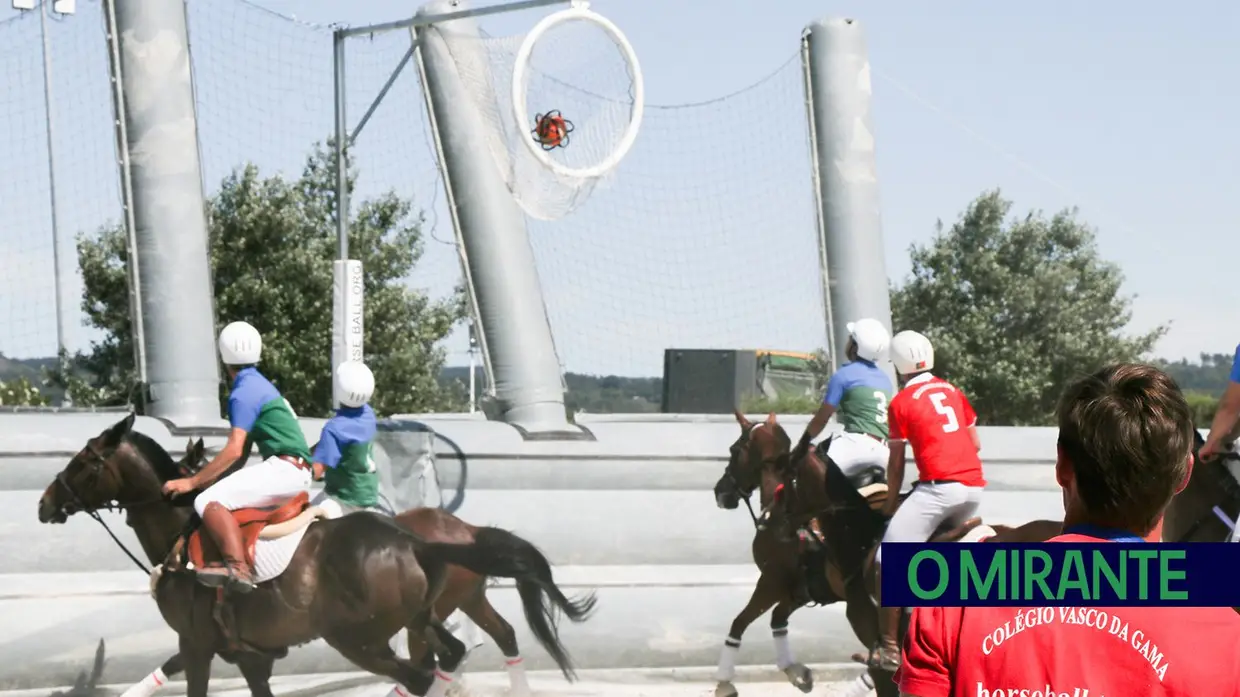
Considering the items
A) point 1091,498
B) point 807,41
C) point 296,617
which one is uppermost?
point 807,41

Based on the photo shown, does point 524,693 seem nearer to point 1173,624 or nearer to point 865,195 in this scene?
point 865,195

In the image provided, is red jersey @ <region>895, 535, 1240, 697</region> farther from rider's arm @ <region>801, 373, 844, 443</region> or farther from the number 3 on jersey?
rider's arm @ <region>801, 373, 844, 443</region>

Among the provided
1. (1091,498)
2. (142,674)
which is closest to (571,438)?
(142,674)

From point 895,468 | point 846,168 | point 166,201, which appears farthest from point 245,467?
point 846,168

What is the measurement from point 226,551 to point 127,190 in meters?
2.23

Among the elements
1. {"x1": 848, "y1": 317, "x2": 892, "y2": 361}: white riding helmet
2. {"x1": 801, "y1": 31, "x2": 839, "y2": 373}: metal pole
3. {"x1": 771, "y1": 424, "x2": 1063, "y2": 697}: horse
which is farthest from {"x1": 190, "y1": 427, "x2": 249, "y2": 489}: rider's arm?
{"x1": 801, "y1": 31, "x2": 839, "y2": 373}: metal pole

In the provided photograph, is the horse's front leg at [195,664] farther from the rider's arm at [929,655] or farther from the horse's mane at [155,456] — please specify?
the rider's arm at [929,655]

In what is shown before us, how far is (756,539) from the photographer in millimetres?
8750

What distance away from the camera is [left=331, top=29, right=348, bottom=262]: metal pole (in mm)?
9031

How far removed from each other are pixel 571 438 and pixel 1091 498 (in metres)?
7.03

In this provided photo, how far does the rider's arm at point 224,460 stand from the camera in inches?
283

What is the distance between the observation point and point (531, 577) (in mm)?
8211

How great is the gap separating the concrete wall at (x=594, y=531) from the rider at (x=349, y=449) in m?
0.26

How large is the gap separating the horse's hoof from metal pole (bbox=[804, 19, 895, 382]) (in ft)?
7.62
